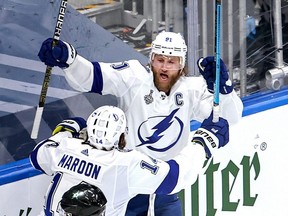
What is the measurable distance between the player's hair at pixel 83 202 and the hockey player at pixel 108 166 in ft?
0.77

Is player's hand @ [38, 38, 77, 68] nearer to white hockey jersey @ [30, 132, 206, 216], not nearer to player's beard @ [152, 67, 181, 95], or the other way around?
white hockey jersey @ [30, 132, 206, 216]

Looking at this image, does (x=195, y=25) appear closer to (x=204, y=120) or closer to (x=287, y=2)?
(x=287, y=2)

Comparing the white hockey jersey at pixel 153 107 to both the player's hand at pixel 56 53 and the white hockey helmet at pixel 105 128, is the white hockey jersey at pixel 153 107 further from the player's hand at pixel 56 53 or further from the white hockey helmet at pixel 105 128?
the white hockey helmet at pixel 105 128

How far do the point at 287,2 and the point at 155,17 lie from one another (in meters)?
0.58

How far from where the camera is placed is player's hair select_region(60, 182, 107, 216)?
10.9 feet

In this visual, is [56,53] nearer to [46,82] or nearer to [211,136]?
[46,82]

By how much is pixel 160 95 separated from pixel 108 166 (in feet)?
1.85

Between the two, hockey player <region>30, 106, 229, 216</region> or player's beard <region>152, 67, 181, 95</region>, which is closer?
hockey player <region>30, 106, 229, 216</region>

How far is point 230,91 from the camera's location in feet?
13.8

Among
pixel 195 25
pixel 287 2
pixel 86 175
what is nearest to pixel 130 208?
pixel 86 175

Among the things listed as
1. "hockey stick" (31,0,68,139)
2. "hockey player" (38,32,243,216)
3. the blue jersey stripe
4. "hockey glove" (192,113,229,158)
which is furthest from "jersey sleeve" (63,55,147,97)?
the blue jersey stripe

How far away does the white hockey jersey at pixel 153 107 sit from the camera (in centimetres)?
419

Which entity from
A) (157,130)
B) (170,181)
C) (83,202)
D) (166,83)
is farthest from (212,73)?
(83,202)

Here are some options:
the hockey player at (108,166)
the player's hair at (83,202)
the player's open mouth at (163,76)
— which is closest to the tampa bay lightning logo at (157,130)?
the player's open mouth at (163,76)
